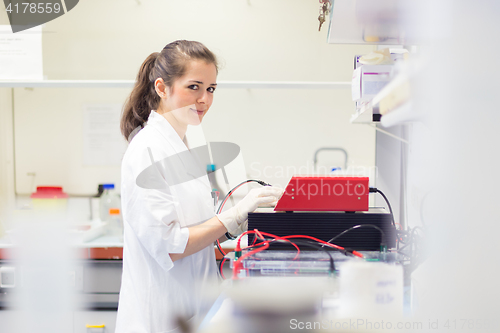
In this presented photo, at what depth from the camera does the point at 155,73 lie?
3.85 feet

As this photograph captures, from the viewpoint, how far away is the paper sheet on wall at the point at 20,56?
1.88m

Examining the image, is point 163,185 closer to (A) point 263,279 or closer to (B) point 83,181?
(A) point 263,279

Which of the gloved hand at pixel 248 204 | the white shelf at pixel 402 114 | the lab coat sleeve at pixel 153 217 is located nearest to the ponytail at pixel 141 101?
the lab coat sleeve at pixel 153 217

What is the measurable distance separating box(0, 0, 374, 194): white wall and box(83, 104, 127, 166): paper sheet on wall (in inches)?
1.8

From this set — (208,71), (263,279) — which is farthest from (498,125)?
(208,71)

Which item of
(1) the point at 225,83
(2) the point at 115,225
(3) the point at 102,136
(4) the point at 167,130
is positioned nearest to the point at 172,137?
(4) the point at 167,130

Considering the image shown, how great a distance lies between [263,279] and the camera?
0.65 metres

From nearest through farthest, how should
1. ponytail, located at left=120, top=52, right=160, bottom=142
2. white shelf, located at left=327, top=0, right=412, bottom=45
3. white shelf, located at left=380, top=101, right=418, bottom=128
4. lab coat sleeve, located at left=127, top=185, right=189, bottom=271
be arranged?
white shelf, located at left=380, top=101, right=418, bottom=128, white shelf, located at left=327, top=0, right=412, bottom=45, lab coat sleeve, located at left=127, top=185, right=189, bottom=271, ponytail, located at left=120, top=52, right=160, bottom=142

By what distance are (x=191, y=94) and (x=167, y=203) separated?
0.38 m

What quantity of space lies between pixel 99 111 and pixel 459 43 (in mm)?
2120

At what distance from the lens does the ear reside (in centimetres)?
114

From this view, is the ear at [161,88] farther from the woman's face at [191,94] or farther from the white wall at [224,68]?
the white wall at [224,68]

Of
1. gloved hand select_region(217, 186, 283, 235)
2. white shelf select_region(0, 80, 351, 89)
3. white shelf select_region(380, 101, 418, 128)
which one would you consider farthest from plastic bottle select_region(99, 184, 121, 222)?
white shelf select_region(380, 101, 418, 128)

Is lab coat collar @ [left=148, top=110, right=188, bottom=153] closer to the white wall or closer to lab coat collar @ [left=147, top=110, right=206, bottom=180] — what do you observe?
lab coat collar @ [left=147, top=110, right=206, bottom=180]
